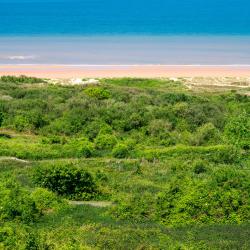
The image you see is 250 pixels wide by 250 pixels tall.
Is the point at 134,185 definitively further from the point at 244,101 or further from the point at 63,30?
the point at 63,30

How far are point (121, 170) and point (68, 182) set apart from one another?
513cm

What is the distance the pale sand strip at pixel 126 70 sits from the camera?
78.1m

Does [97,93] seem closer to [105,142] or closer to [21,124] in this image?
[21,124]

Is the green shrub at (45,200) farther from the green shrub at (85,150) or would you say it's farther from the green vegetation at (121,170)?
the green shrub at (85,150)

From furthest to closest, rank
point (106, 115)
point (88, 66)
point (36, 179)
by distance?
Result: 1. point (88, 66)
2. point (106, 115)
3. point (36, 179)

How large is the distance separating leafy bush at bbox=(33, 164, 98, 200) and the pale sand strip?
50.1 metres

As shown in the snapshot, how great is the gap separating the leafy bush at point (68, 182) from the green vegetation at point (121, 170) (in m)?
0.04

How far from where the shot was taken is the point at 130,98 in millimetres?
50812

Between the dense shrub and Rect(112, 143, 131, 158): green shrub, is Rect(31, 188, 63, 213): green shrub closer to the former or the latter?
the dense shrub

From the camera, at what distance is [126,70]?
82.9m

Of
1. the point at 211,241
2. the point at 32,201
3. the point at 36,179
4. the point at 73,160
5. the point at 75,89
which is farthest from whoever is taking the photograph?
the point at 75,89

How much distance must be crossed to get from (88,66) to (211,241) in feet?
225

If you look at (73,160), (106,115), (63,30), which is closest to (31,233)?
(73,160)

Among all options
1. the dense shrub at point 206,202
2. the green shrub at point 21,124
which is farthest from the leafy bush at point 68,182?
A: the green shrub at point 21,124
